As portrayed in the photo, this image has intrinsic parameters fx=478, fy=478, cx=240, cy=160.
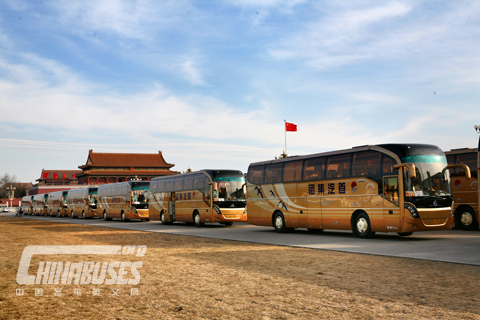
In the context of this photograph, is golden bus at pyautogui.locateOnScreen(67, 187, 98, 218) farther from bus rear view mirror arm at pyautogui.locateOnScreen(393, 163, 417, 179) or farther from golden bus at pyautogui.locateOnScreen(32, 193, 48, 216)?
bus rear view mirror arm at pyautogui.locateOnScreen(393, 163, 417, 179)

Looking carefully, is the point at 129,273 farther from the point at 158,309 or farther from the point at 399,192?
the point at 399,192

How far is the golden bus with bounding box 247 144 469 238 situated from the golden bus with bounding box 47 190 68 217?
3859 cm

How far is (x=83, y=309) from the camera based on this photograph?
19.6 feet

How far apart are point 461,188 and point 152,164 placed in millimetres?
Result: 81685

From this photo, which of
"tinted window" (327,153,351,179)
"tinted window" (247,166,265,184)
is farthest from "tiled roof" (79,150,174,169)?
"tinted window" (327,153,351,179)

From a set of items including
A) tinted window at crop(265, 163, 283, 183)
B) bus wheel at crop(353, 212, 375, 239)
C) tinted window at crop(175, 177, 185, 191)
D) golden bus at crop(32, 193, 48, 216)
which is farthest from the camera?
golden bus at crop(32, 193, 48, 216)

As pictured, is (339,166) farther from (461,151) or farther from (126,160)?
(126,160)

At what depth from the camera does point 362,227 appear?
1603 centimetres

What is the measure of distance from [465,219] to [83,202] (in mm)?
36502

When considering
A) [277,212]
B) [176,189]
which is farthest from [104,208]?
[277,212]

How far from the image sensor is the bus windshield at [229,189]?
Answer: 24.3 metres

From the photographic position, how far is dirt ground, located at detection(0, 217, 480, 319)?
572 centimetres

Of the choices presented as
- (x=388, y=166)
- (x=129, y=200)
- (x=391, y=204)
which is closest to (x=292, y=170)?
(x=388, y=166)

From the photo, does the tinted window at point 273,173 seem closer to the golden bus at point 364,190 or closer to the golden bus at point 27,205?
the golden bus at point 364,190
